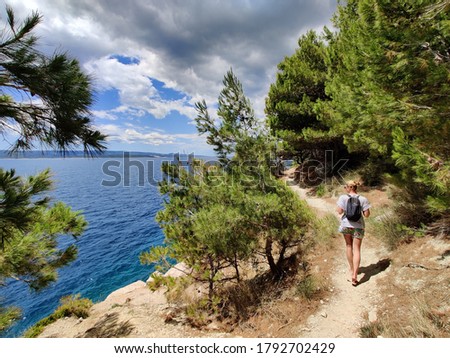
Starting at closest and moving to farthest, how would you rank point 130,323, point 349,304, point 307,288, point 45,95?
point 45,95
point 349,304
point 307,288
point 130,323

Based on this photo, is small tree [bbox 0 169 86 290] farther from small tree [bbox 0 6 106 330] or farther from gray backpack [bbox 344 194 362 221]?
gray backpack [bbox 344 194 362 221]

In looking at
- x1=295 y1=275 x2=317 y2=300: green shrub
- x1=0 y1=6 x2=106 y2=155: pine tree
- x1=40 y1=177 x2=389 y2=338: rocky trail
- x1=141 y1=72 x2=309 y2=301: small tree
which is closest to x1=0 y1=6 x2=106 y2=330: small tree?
x1=0 y1=6 x2=106 y2=155: pine tree

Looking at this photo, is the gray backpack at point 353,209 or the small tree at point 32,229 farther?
the gray backpack at point 353,209

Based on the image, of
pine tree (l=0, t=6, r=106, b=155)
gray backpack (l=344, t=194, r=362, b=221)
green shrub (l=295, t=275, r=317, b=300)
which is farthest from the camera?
green shrub (l=295, t=275, r=317, b=300)

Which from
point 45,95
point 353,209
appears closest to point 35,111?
point 45,95

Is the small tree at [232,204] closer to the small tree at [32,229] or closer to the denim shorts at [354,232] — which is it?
the denim shorts at [354,232]

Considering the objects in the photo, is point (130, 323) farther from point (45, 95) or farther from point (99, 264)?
point (99, 264)

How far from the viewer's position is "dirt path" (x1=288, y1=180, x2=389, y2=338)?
406 centimetres

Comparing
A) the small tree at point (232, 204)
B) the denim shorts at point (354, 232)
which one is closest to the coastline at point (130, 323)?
the small tree at point (232, 204)

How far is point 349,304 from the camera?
180 inches

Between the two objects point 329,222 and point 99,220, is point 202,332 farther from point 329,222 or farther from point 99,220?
point 99,220

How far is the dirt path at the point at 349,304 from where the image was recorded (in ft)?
13.3

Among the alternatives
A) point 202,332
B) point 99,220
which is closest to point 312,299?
point 202,332
